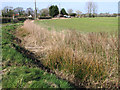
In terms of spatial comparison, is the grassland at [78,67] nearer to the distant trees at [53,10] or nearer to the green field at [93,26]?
the green field at [93,26]

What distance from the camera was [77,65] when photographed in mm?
5516

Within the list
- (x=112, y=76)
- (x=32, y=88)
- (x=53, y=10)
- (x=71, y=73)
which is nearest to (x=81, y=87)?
(x=71, y=73)

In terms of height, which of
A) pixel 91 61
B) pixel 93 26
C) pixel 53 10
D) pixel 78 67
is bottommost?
pixel 78 67

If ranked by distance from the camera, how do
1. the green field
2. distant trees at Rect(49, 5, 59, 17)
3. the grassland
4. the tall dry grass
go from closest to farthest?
the grassland
the tall dry grass
the green field
distant trees at Rect(49, 5, 59, 17)

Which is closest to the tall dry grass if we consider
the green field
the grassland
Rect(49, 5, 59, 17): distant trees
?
the grassland

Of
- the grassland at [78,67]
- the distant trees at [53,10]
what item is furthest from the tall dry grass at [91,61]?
the distant trees at [53,10]

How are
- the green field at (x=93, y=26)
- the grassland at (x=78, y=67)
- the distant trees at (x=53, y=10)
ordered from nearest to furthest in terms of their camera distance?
the grassland at (x=78, y=67) < the green field at (x=93, y=26) < the distant trees at (x=53, y=10)

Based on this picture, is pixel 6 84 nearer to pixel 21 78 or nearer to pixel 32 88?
pixel 21 78

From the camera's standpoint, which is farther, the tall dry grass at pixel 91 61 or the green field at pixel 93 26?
the green field at pixel 93 26

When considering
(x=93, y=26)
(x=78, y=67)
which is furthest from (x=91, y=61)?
(x=93, y=26)

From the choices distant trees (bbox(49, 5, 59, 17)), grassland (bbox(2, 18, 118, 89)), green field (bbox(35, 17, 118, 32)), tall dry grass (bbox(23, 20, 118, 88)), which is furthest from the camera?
distant trees (bbox(49, 5, 59, 17))

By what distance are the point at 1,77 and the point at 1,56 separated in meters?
2.11

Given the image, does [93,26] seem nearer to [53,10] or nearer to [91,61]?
[91,61]

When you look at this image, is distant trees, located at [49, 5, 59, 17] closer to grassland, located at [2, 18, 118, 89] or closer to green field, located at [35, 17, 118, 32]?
green field, located at [35, 17, 118, 32]
